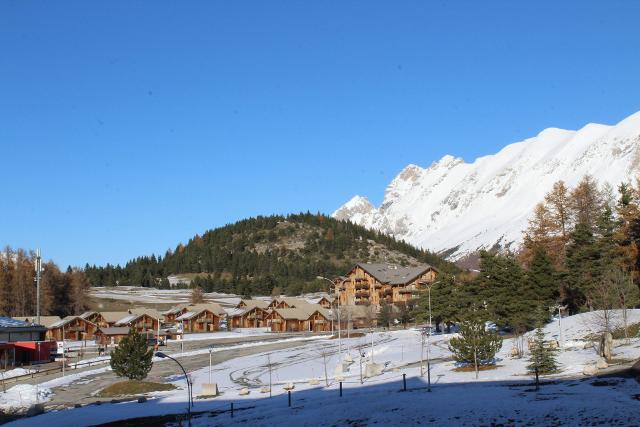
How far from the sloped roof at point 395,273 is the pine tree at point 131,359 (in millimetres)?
99456

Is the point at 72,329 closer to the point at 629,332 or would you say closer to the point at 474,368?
the point at 474,368

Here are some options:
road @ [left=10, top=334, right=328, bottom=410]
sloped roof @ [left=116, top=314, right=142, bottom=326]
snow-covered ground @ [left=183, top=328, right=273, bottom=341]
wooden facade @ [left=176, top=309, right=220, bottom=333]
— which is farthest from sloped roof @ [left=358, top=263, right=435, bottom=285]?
sloped roof @ [left=116, top=314, right=142, bottom=326]

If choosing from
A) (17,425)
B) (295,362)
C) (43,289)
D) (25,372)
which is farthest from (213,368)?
(43,289)

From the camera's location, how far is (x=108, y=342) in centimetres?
12850

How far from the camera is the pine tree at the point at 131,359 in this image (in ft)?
218

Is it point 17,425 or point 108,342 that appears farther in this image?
point 108,342

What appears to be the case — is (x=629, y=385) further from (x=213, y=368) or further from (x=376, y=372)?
(x=213, y=368)

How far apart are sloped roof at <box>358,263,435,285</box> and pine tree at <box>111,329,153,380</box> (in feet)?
326

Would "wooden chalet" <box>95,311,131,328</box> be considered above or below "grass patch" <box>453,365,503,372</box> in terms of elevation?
above

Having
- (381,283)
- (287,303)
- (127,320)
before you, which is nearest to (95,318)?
(127,320)

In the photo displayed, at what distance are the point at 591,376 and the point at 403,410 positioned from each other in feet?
42.9

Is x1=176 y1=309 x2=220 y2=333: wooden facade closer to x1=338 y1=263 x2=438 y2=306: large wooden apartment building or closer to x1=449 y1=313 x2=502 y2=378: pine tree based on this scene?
x1=338 y1=263 x2=438 y2=306: large wooden apartment building

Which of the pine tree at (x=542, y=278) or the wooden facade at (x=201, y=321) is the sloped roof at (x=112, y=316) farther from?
the pine tree at (x=542, y=278)

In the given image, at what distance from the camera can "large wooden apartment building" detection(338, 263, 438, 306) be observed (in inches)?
6299
